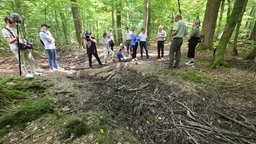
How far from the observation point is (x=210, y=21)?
8.02 metres

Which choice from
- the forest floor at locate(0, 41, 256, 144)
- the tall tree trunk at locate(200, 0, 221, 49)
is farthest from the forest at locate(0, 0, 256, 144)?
the tall tree trunk at locate(200, 0, 221, 49)

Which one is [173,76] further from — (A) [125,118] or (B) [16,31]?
(B) [16,31]

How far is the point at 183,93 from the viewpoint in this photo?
3732mm

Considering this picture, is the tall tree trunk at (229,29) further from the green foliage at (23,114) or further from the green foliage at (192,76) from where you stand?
the green foliage at (23,114)

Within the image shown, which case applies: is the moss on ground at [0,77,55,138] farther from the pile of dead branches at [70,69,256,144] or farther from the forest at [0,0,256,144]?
the pile of dead branches at [70,69,256,144]

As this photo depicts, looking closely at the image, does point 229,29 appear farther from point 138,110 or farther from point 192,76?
point 138,110

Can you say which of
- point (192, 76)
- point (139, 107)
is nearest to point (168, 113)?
point (139, 107)

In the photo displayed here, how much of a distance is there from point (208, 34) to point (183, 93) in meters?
6.47

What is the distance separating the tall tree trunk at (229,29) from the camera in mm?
4398

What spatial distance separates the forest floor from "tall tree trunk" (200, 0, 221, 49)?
385 cm

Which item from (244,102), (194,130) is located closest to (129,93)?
(194,130)

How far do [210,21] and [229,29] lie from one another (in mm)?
3988

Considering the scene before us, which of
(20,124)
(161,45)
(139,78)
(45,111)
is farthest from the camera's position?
(161,45)

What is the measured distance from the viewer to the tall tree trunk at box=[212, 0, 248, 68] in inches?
173
